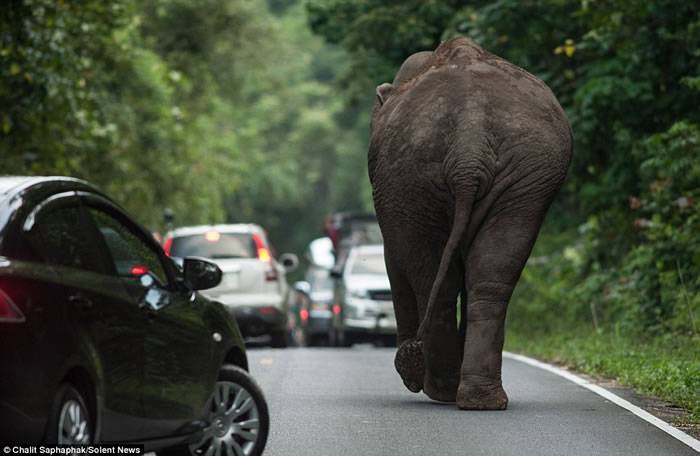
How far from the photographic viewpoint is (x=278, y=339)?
26.4m

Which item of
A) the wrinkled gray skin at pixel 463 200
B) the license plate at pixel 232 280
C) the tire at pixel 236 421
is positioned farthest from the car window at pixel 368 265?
the tire at pixel 236 421

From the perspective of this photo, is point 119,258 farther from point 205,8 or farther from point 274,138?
point 274,138

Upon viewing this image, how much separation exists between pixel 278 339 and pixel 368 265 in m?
3.09

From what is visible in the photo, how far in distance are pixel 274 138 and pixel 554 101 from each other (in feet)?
199

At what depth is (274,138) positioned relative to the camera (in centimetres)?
7400

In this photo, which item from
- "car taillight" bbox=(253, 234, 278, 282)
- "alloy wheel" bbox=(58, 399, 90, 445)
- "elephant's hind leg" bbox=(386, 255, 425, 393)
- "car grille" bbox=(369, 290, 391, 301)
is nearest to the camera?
"alloy wheel" bbox=(58, 399, 90, 445)

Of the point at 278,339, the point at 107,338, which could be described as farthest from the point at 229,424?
the point at 278,339

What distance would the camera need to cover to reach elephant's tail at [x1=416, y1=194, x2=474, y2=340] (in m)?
12.8

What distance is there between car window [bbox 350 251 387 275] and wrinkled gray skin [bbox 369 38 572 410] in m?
14.8

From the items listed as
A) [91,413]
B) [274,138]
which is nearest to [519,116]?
[91,413]

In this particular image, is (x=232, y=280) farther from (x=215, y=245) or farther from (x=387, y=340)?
(x=387, y=340)

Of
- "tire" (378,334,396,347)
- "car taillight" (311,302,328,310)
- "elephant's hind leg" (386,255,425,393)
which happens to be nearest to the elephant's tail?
"elephant's hind leg" (386,255,425,393)

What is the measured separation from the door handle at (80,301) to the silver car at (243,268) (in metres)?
17.5

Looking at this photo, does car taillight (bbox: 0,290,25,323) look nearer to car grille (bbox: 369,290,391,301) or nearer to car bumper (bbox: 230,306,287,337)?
car bumper (bbox: 230,306,287,337)
